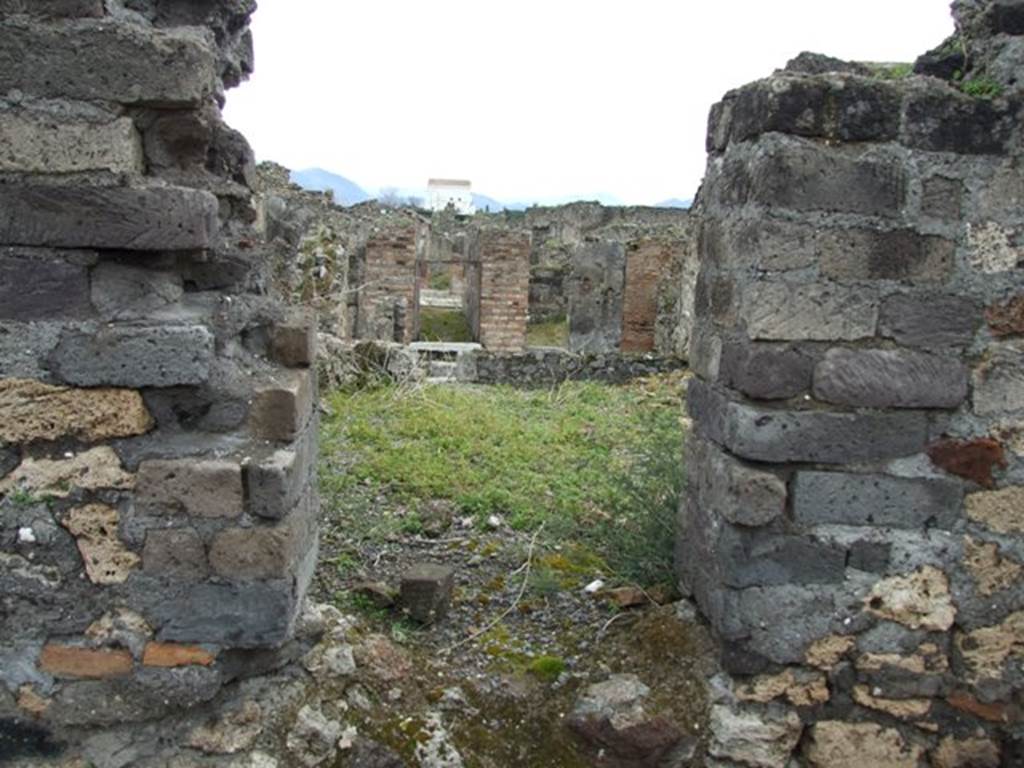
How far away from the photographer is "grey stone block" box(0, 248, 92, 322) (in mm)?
2371

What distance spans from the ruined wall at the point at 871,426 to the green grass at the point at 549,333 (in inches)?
513

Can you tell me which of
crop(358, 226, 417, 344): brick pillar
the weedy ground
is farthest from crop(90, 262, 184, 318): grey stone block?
crop(358, 226, 417, 344): brick pillar

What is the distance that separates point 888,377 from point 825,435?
267mm

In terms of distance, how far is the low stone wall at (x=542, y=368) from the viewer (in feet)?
32.1

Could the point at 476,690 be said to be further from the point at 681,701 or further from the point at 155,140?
the point at 155,140

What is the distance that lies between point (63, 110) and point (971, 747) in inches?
134

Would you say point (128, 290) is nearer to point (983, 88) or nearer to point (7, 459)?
point (7, 459)

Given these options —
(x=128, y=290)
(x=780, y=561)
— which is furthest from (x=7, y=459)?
(x=780, y=561)

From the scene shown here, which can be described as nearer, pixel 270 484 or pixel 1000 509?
pixel 270 484

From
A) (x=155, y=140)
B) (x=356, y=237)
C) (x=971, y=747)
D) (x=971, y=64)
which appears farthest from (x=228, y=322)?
(x=356, y=237)

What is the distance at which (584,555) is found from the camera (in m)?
3.88

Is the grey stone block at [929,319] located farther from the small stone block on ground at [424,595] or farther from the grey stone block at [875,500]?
the small stone block on ground at [424,595]

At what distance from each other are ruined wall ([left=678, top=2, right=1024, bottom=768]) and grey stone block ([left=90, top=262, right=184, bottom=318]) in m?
1.79

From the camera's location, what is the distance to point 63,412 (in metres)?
2.46
